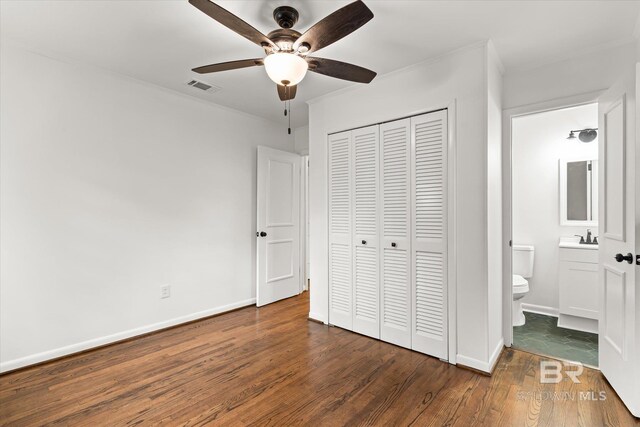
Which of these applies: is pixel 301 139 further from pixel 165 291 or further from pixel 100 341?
pixel 100 341

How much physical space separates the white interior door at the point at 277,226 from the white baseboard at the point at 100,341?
1.91 ft

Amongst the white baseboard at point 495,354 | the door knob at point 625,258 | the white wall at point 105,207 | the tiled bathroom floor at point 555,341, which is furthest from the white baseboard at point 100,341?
the door knob at point 625,258

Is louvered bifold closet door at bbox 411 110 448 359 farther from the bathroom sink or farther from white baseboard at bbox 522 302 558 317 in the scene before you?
white baseboard at bbox 522 302 558 317

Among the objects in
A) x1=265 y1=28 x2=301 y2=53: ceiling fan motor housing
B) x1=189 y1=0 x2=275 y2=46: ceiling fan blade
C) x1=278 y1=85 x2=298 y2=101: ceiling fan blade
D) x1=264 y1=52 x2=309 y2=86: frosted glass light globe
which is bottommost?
x1=264 y1=52 x2=309 y2=86: frosted glass light globe

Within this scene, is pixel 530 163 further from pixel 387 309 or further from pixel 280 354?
pixel 280 354

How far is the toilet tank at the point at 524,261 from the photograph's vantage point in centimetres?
374

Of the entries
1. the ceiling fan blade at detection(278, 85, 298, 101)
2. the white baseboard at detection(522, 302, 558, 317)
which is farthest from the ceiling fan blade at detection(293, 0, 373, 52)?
the white baseboard at detection(522, 302, 558, 317)

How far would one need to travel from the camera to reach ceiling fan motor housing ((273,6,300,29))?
1.91m

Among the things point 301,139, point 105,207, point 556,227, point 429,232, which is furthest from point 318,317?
point 556,227

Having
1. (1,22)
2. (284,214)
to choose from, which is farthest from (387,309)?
(1,22)

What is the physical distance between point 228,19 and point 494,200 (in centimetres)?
227

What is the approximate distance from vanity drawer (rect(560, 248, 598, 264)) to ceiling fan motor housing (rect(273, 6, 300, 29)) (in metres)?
3.47

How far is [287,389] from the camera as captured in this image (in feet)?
7.02

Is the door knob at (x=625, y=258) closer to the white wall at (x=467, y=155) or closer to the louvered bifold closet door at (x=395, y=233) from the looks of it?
the white wall at (x=467, y=155)
